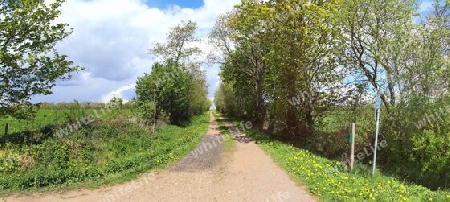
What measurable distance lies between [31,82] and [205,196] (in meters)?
10.1

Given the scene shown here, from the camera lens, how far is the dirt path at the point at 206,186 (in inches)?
364

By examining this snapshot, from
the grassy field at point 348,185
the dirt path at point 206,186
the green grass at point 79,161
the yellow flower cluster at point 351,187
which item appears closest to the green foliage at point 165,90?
the green grass at point 79,161

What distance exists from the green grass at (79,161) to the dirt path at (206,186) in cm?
Answer: 69

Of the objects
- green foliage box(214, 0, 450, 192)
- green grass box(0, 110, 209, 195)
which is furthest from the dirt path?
green foliage box(214, 0, 450, 192)

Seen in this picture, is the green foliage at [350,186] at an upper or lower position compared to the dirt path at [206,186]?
upper

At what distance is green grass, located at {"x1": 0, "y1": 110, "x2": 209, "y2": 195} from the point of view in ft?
34.0

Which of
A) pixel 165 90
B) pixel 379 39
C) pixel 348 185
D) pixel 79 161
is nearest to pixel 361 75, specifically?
pixel 379 39

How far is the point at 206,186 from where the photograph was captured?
1048 centimetres

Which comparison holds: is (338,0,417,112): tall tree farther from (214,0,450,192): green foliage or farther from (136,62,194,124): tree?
(136,62,194,124): tree

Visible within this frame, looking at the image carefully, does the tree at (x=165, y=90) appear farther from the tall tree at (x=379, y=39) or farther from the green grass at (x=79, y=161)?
the tall tree at (x=379, y=39)

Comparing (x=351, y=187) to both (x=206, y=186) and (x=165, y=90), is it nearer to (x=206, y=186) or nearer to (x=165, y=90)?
(x=206, y=186)

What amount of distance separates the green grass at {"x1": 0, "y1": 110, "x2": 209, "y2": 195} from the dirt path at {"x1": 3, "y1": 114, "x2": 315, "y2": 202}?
2.26 ft

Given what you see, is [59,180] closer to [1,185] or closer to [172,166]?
[1,185]

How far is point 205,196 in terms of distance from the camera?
369 inches
